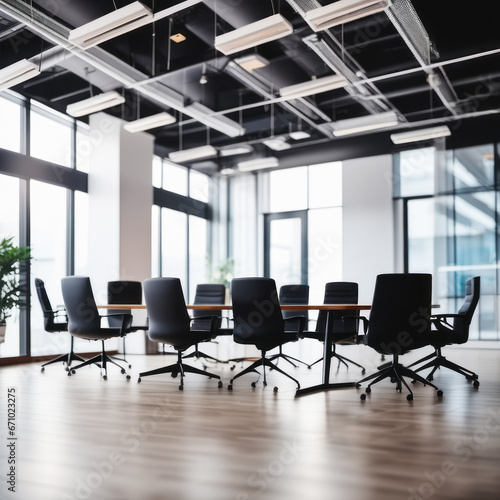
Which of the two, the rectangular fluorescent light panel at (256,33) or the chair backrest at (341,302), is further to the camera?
the chair backrest at (341,302)

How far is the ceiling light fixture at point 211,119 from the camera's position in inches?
324

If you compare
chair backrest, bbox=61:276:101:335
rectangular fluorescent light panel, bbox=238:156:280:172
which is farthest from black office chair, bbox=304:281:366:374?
rectangular fluorescent light panel, bbox=238:156:280:172

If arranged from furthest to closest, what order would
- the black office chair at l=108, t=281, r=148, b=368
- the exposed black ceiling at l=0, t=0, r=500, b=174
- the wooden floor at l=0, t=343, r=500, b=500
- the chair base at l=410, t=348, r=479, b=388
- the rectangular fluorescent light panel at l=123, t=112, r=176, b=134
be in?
the rectangular fluorescent light panel at l=123, t=112, r=176, b=134, the black office chair at l=108, t=281, r=148, b=368, the exposed black ceiling at l=0, t=0, r=500, b=174, the chair base at l=410, t=348, r=479, b=388, the wooden floor at l=0, t=343, r=500, b=500

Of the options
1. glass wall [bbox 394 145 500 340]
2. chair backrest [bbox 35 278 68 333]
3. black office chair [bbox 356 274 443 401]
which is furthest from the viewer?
glass wall [bbox 394 145 500 340]

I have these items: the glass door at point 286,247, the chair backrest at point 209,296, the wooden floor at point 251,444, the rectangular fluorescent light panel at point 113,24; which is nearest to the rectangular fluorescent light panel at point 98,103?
the rectangular fluorescent light panel at point 113,24

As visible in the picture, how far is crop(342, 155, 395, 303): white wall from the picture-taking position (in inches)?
404

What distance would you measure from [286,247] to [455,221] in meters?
3.35

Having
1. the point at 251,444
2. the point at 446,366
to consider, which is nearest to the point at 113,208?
the point at 446,366

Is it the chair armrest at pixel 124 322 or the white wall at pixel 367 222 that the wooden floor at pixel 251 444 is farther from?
the white wall at pixel 367 222

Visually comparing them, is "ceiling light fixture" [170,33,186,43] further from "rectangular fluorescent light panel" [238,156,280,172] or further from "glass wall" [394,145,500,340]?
"glass wall" [394,145,500,340]

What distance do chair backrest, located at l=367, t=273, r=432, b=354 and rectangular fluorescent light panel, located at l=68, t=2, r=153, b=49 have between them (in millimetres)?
3128

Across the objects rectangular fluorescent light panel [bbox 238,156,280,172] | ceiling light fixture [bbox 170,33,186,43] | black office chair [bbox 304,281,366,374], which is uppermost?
ceiling light fixture [bbox 170,33,186,43]

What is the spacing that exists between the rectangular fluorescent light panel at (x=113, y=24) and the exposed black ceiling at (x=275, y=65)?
473 mm

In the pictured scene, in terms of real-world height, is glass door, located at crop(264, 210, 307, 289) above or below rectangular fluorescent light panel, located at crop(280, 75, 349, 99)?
below
